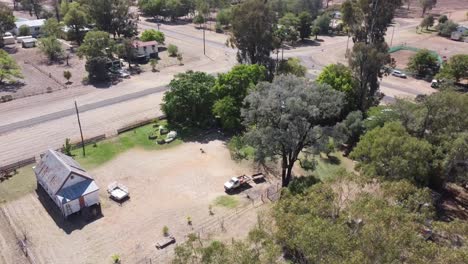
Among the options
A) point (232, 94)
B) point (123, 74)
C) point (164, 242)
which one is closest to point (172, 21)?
point (123, 74)

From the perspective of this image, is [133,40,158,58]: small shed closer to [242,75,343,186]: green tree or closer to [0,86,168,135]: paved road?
[0,86,168,135]: paved road

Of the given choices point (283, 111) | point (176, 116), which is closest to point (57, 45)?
point (176, 116)

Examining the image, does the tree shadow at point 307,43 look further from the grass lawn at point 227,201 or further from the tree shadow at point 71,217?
the tree shadow at point 71,217

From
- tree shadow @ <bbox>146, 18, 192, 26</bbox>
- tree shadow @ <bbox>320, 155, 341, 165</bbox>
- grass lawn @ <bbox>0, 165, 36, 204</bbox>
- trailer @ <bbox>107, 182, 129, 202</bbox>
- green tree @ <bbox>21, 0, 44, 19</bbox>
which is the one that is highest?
green tree @ <bbox>21, 0, 44, 19</bbox>

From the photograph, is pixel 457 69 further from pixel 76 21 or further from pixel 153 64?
pixel 76 21

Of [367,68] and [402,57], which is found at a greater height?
[367,68]

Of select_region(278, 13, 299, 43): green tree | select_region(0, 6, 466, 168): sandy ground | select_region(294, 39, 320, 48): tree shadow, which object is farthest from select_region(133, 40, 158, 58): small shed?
select_region(294, 39, 320, 48): tree shadow

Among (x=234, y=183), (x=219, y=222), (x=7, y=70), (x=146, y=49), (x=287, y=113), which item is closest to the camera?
(x=219, y=222)

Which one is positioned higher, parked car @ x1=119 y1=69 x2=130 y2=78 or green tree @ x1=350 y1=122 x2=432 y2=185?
green tree @ x1=350 y1=122 x2=432 y2=185
